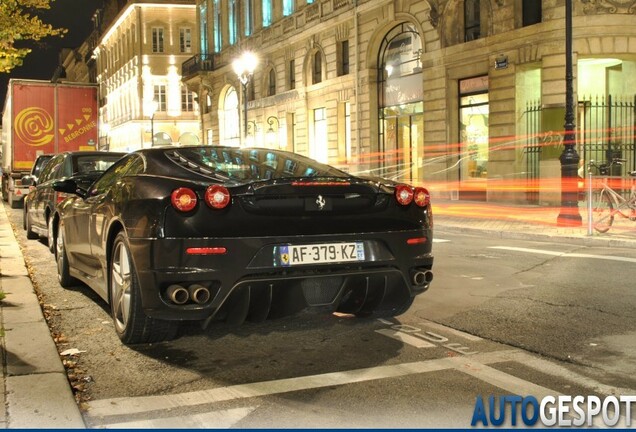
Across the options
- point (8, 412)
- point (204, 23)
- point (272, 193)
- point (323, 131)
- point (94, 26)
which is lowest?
point (8, 412)

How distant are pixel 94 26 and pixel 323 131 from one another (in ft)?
257

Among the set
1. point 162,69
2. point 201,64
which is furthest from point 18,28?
point 162,69

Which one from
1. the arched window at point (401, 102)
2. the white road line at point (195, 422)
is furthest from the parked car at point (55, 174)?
the arched window at point (401, 102)

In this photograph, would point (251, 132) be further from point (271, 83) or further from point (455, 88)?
point (455, 88)

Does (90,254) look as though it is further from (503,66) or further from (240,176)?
(503,66)

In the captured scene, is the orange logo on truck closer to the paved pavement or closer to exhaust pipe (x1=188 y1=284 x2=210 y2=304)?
the paved pavement

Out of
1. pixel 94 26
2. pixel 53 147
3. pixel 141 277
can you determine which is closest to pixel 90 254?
pixel 141 277

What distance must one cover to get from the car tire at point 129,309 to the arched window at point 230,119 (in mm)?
39515

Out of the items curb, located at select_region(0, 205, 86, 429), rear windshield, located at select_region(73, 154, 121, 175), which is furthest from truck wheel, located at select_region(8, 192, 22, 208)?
curb, located at select_region(0, 205, 86, 429)

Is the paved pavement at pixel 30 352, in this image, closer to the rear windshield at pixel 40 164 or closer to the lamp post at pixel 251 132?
the rear windshield at pixel 40 164

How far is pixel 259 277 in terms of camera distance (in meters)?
4.57

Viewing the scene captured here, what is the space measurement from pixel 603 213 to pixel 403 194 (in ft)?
30.3

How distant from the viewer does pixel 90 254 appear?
246 inches

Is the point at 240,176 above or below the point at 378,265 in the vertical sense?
above
